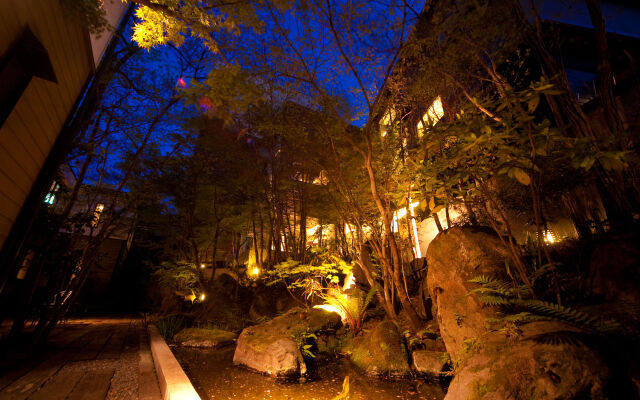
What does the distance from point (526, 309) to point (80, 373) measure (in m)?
7.80

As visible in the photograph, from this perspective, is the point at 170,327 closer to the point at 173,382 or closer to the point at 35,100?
the point at 173,382

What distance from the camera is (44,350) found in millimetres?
5926

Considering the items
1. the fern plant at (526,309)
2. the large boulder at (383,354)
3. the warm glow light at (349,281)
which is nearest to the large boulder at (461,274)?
the fern plant at (526,309)

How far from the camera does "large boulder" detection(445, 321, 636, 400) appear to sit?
2670 millimetres

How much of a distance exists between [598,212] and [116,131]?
13.7 metres

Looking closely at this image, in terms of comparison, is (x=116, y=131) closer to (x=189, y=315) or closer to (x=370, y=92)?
(x=370, y=92)

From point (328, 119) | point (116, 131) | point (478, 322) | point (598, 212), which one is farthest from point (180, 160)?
point (598, 212)

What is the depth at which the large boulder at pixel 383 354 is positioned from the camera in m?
6.04

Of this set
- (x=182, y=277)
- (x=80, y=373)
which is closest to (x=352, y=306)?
(x=80, y=373)

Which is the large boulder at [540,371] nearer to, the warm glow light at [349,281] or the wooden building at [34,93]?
the wooden building at [34,93]

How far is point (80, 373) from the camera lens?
4.56m

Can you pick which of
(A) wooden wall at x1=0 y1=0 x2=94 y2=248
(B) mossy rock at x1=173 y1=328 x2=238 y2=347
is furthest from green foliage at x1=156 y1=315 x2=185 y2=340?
(A) wooden wall at x1=0 y1=0 x2=94 y2=248

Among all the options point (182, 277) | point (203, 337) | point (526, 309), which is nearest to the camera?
point (526, 309)

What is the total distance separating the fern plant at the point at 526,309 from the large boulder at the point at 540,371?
17cm
